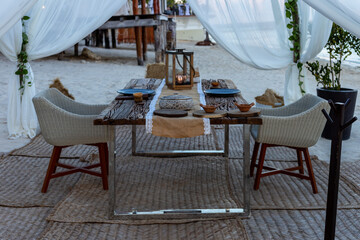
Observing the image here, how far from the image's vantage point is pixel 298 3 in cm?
411

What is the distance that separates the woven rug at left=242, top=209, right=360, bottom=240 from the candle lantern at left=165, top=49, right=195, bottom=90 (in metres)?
1.05

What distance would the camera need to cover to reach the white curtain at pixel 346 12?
2.19m

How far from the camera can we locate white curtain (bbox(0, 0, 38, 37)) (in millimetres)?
2266

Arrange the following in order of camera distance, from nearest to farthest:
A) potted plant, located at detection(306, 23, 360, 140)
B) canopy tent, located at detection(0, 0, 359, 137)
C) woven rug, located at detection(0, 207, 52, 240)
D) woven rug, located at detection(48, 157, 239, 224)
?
woven rug, located at detection(0, 207, 52, 240) → woven rug, located at detection(48, 157, 239, 224) → potted plant, located at detection(306, 23, 360, 140) → canopy tent, located at detection(0, 0, 359, 137)

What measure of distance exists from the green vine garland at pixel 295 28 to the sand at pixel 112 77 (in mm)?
777

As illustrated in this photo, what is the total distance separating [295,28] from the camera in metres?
4.15

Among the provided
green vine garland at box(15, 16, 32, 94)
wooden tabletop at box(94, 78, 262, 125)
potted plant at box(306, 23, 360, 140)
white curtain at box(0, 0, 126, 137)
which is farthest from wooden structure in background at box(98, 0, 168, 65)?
wooden tabletop at box(94, 78, 262, 125)

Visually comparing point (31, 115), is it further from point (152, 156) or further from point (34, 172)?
point (152, 156)

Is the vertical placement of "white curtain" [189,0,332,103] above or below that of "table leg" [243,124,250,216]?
above

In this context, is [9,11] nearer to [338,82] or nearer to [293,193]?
→ [293,193]

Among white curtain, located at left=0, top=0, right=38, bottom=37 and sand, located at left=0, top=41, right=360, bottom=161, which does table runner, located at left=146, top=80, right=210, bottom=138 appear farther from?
sand, located at left=0, top=41, right=360, bottom=161

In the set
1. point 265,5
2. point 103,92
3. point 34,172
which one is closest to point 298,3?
point 265,5

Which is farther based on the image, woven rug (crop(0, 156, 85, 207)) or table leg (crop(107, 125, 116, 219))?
woven rug (crop(0, 156, 85, 207))

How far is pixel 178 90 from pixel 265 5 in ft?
5.54
